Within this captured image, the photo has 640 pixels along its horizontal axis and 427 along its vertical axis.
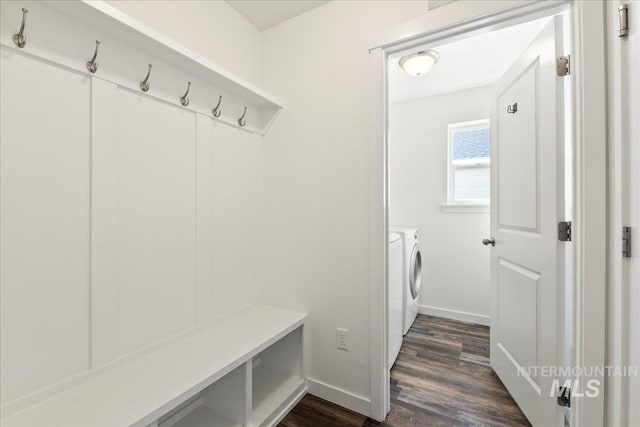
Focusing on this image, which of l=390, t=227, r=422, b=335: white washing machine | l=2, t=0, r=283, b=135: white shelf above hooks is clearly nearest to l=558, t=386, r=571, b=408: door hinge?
l=390, t=227, r=422, b=335: white washing machine

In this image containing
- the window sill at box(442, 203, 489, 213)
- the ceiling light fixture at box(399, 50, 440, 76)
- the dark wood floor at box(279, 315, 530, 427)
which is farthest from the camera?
the window sill at box(442, 203, 489, 213)

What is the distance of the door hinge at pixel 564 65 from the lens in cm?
124

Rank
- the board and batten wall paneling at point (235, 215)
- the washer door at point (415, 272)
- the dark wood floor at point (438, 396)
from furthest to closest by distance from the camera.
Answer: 1. the washer door at point (415, 272)
2. the board and batten wall paneling at point (235, 215)
3. the dark wood floor at point (438, 396)

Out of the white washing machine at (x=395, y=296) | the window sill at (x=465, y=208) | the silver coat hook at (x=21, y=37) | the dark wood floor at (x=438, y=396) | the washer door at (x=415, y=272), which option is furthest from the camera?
the window sill at (x=465, y=208)

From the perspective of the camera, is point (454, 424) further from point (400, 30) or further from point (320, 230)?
point (400, 30)

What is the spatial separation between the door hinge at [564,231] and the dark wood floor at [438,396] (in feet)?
3.56

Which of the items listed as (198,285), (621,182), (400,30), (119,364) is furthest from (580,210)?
(119,364)

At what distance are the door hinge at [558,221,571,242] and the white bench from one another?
4.72ft

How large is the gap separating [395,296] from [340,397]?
779 mm

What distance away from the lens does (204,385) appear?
3.59 feet

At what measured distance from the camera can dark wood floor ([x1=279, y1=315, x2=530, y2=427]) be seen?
151 cm

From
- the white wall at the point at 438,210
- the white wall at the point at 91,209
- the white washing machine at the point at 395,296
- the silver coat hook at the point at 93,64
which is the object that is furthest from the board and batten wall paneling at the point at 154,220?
the white wall at the point at 438,210

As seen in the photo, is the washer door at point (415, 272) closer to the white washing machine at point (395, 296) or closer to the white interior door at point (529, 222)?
the white washing machine at point (395, 296)

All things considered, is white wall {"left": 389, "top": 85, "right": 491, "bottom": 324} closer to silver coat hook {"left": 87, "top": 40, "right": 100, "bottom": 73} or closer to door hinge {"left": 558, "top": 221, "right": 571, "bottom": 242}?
door hinge {"left": 558, "top": 221, "right": 571, "bottom": 242}
